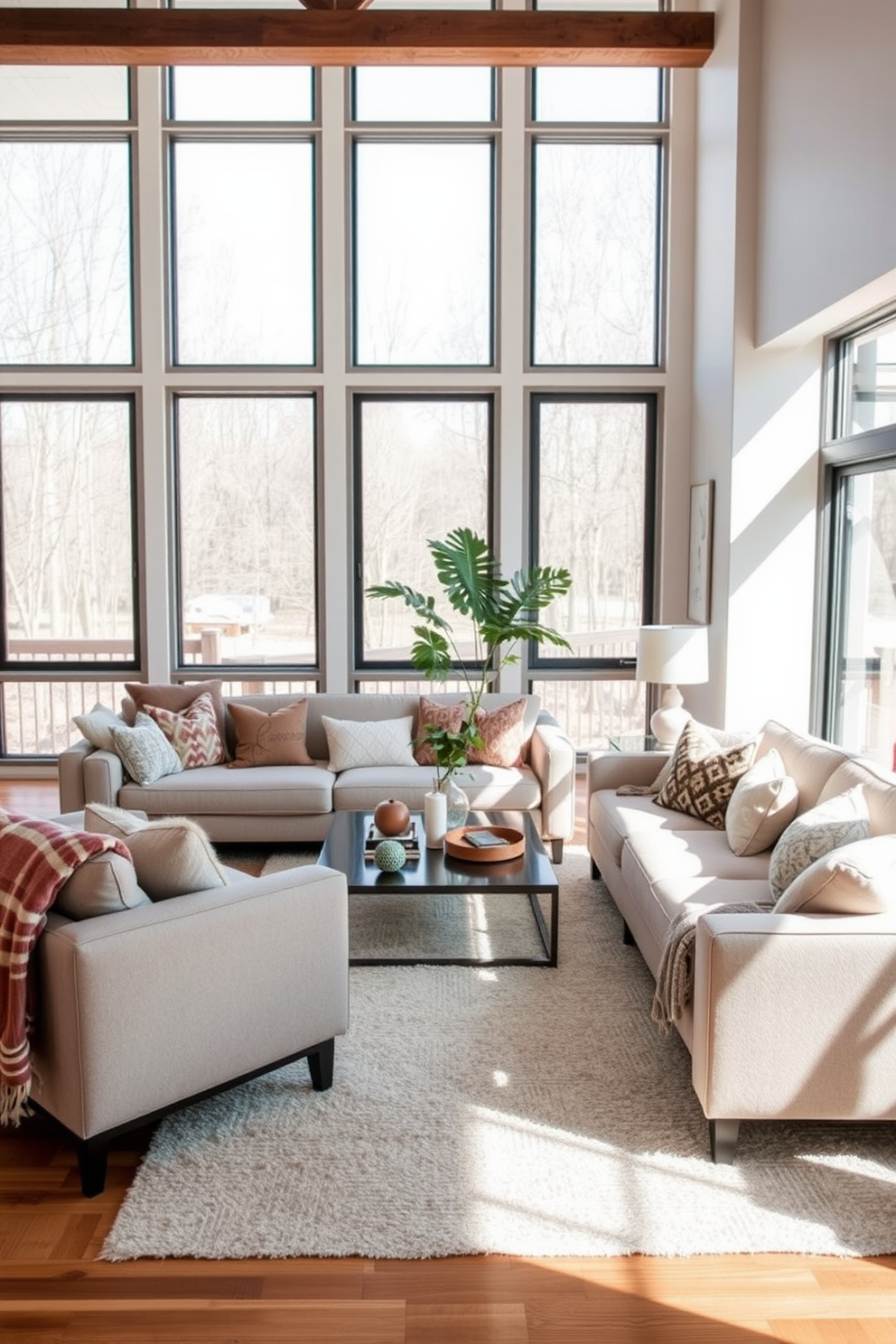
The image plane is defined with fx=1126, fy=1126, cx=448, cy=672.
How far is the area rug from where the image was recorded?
8.60 ft

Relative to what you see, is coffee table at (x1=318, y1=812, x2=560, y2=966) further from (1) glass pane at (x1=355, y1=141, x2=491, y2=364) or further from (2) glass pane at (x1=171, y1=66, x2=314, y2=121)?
(2) glass pane at (x1=171, y1=66, x2=314, y2=121)

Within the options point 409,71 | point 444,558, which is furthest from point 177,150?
point 444,558

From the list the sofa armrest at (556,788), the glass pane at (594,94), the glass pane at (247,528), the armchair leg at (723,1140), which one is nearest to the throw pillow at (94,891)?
the armchair leg at (723,1140)

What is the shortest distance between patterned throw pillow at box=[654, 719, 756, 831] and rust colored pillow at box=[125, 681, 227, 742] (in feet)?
8.09

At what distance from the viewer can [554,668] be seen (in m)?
7.43

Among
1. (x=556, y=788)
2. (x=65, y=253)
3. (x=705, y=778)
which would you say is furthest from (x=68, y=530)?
(x=705, y=778)

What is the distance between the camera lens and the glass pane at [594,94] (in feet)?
23.3

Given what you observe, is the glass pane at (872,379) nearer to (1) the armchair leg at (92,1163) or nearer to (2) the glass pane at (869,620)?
(2) the glass pane at (869,620)

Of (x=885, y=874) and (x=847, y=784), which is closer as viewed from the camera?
(x=885, y=874)

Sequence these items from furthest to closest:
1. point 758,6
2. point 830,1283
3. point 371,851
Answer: point 758,6 → point 371,851 → point 830,1283

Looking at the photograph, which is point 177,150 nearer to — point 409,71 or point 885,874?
point 409,71

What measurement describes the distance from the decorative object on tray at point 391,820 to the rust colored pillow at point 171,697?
1649mm

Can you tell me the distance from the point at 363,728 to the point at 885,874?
3358 millimetres

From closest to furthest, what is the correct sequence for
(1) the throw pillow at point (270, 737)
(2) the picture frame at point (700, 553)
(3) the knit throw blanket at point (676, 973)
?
(3) the knit throw blanket at point (676, 973) → (1) the throw pillow at point (270, 737) → (2) the picture frame at point (700, 553)
